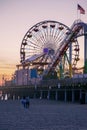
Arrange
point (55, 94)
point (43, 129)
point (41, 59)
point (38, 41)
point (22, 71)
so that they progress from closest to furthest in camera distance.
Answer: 1. point (43, 129)
2. point (55, 94)
3. point (38, 41)
4. point (41, 59)
5. point (22, 71)

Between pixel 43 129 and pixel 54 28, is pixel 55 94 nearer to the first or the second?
pixel 54 28

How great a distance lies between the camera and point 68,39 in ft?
284

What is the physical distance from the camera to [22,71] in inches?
4407

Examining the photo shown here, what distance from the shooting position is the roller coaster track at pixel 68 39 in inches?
3145

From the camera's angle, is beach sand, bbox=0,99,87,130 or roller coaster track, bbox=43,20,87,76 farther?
roller coaster track, bbox=43,20,87,76

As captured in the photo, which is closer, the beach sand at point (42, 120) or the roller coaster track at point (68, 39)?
the beach sand at point (42, 120)

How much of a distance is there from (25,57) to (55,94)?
560 inches

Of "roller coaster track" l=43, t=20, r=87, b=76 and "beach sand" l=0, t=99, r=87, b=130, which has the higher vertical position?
"roller coaster track" l=43, t=20, r=87, b=76

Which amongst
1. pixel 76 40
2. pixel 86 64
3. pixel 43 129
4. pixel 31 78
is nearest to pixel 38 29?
pixel 76 40

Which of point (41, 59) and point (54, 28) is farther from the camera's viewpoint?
point (41, 59)

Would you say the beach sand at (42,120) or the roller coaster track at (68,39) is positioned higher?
the roller coaster track at (68,39)

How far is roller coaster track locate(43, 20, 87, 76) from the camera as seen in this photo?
79.9 meters

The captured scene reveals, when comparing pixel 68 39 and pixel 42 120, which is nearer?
pixel 42 120

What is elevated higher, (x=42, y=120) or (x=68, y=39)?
(x=68, y=39)
